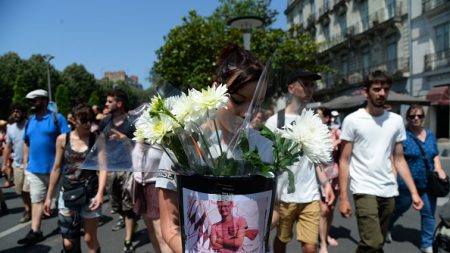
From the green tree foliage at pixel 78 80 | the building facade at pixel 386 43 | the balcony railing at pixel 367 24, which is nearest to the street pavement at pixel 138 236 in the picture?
the building facade at pixel 386 43

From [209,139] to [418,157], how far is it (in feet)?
13.3

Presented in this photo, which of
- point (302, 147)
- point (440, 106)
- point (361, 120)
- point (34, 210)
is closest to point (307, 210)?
point (361, 120)

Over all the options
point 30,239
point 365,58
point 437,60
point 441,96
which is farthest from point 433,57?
point 30,239

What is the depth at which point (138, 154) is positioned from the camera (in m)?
1.49

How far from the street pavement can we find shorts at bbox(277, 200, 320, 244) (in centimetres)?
149

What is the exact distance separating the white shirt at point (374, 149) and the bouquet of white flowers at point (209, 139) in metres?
2.33

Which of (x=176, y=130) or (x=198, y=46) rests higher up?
(x=198, y=46)

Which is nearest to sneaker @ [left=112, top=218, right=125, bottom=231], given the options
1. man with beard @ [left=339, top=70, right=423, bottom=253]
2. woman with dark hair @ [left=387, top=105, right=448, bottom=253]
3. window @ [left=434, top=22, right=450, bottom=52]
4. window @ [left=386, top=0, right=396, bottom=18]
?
man with beard @ [left=339, top=70, right=423, bottom=253]

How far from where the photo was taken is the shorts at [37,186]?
5.27 meters

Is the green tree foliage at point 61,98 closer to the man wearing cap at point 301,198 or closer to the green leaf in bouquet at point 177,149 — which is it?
the man wearing cap at point 301,198

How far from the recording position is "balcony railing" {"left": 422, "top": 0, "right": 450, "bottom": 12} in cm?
2213

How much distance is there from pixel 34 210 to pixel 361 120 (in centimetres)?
437

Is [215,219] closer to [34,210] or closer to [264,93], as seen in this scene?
[264,93]

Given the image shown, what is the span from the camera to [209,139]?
1.35 metres
